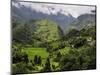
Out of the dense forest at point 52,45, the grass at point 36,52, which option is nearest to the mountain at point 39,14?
the dense forest at point 52,45

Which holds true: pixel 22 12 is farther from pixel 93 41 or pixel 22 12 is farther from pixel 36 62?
pixel 93 41

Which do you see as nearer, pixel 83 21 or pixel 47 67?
pixel 47 67

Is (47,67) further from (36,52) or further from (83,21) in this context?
(83,21)

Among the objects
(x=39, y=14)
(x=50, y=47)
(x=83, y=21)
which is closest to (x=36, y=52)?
(x=50, y=47)

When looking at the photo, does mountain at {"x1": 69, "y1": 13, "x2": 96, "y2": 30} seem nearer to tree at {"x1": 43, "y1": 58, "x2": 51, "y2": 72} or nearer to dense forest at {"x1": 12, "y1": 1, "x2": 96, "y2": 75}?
dense forest at {"x1": 12, "y1": 1, "x2": 96, "y2": 75}

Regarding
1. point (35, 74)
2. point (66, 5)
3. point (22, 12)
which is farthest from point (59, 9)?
point (35, 74)

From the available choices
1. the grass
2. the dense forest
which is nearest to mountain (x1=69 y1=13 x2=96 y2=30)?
the dense forest

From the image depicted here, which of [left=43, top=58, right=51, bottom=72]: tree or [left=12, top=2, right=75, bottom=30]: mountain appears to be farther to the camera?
[left=43, top=58, right=51, bottom=72]: tree
